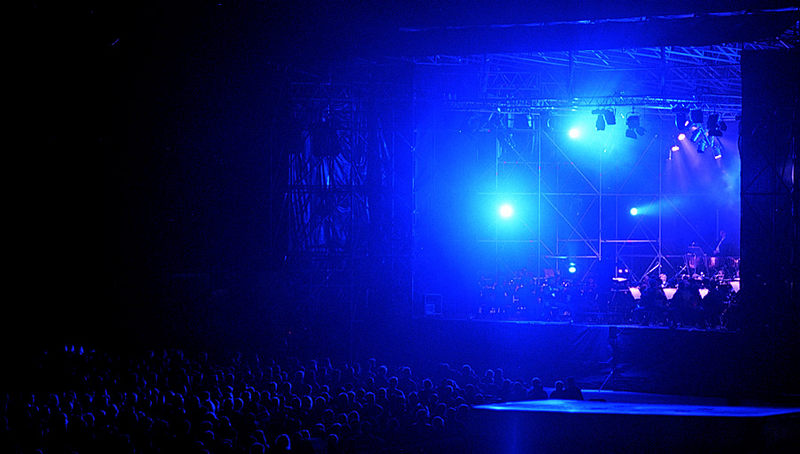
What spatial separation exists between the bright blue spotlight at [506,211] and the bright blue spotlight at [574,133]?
2.65 metres

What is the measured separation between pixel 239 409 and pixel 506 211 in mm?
15794

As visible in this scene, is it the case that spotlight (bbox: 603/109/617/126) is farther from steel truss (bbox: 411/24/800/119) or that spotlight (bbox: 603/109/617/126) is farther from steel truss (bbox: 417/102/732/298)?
steel truss (bbox: 417/102/732/298)

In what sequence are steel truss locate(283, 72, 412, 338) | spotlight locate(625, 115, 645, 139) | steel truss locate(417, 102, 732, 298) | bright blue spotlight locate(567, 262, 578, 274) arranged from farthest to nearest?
steel truss locate(417, 102, 732, 298) < bright blue spotlight locate(567, 262, 578, 274) < spotlight locate(625, 115, 645, 139) < steel truss locate(283, 72, 412, 338)

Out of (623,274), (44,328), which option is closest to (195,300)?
(44,328)

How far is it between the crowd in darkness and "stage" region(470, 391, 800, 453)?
563 mm

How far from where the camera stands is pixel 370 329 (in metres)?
14.1

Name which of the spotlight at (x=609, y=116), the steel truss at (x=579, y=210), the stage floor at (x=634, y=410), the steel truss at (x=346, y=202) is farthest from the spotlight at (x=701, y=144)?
the stage floor at (x=634, y=410)

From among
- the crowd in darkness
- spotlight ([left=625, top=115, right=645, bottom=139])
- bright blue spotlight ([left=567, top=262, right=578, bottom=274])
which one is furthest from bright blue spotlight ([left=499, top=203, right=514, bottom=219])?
the crowd in darkness

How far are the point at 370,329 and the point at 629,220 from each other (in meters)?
12.7

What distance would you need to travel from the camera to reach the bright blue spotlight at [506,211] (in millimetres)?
22480

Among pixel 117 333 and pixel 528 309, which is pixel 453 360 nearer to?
pixel 528 309

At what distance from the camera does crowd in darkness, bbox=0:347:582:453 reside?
20.6 ft

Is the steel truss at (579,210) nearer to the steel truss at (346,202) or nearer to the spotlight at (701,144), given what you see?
the spotlight at (701,144)

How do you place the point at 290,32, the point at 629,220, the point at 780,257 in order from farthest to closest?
the point at 629,220 → the point at 290,32 → the point at 780,257
